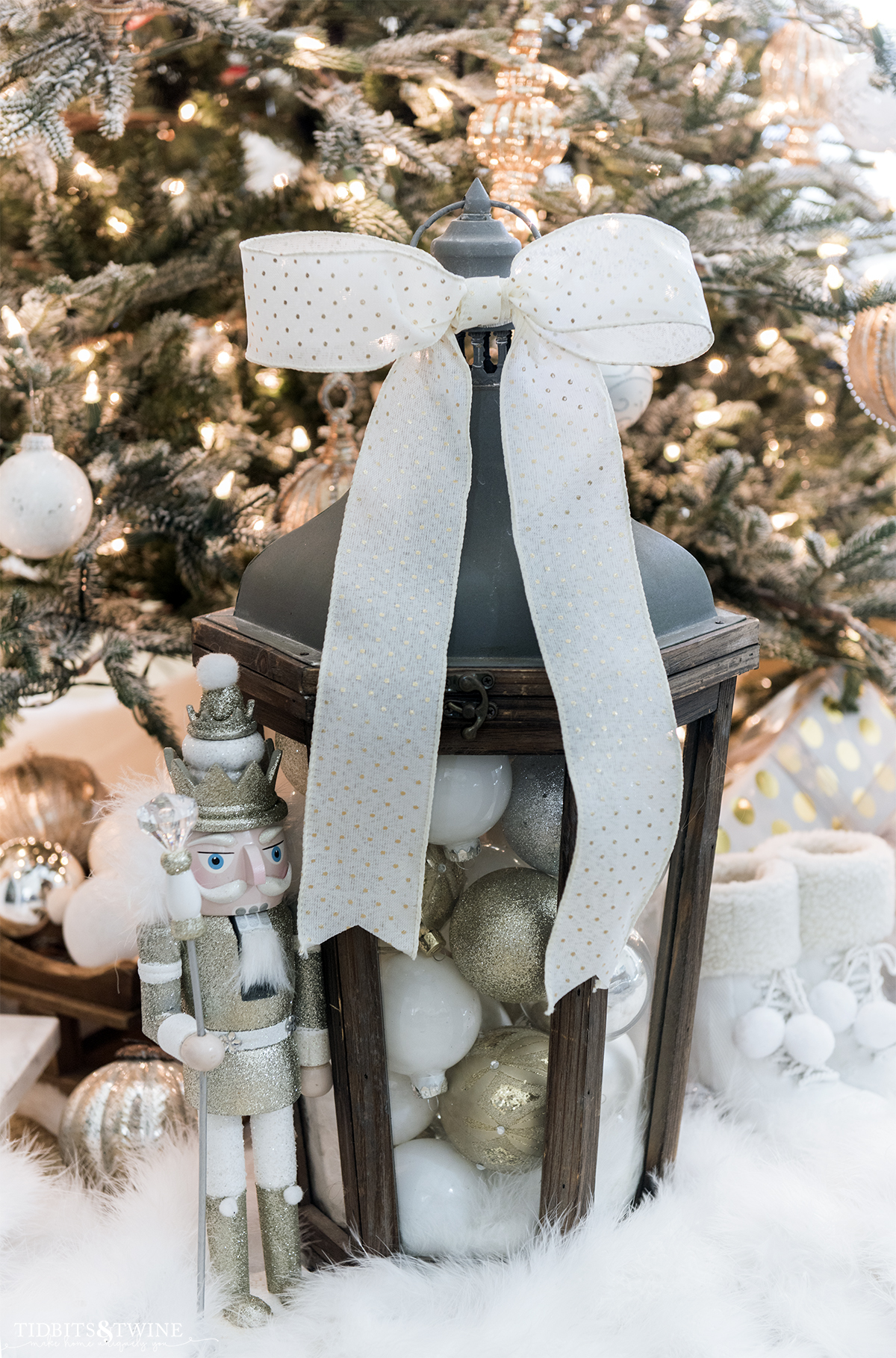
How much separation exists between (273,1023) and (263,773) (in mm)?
178

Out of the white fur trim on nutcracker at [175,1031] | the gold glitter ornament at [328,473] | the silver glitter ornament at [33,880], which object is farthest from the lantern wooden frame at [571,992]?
the silver glitter ornament at [33,880]

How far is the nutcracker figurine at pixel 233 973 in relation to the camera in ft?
2.32

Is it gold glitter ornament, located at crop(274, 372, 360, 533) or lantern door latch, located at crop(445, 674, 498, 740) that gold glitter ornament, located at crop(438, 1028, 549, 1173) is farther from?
gold glitter ornament, located at crop(274, 372, 360, 533)

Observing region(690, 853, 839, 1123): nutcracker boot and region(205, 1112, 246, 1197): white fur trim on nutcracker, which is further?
region(690, 853, 839, 1123): nutcracker boot

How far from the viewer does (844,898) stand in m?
1.03

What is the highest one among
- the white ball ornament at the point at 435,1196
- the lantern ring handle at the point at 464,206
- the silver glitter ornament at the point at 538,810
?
the lantern ring handle at the point at 464,206

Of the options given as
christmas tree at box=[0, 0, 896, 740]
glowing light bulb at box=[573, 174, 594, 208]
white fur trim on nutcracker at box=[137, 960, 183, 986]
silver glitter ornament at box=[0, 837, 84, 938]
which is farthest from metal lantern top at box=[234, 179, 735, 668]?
silver glitter ornament at box=[0, 837, 84, 938]

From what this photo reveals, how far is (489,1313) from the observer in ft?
2.46

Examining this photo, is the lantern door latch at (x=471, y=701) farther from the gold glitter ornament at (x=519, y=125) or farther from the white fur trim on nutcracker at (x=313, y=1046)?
the gold glitter ornament at (x=519, y=125)

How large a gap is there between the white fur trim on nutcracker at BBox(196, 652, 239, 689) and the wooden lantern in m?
0.02

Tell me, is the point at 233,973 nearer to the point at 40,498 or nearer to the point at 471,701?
the point at 471,701

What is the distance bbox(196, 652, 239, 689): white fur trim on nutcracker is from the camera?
2.27ft

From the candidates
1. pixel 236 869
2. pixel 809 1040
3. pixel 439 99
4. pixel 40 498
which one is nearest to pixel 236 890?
pixel 236 869

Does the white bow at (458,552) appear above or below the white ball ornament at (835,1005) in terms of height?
above
